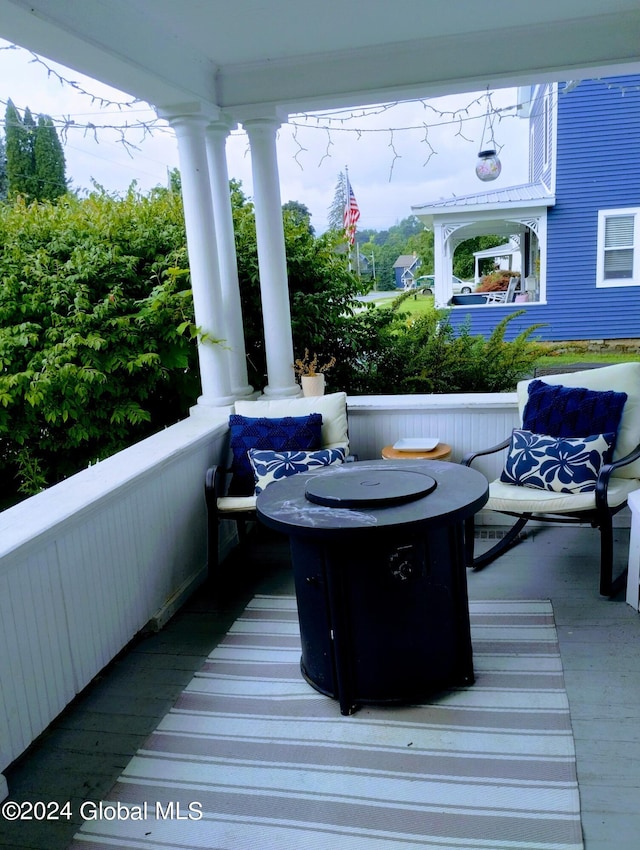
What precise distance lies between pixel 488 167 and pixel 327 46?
7.73 feet

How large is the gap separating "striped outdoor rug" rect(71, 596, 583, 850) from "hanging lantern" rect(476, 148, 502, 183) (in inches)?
156

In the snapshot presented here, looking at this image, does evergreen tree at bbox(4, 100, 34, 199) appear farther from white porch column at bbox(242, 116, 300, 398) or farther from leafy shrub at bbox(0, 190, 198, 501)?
white porch column at bbox(242, 116, 300, 398)

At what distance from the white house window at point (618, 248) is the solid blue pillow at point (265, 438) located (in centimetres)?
568

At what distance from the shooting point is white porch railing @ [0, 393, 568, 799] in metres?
1.92

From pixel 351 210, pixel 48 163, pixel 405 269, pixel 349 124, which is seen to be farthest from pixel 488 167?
pixel 48 163

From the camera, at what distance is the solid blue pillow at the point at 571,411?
3066mm

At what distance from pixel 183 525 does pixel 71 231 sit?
7.22 ft

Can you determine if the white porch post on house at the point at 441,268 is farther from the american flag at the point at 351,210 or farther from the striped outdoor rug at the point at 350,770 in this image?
the striped outdoor rug at the point at 350,770

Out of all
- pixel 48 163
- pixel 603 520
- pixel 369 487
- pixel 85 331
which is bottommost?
pixel 603 520

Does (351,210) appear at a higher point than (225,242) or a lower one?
higher

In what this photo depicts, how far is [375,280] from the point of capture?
4906 mm

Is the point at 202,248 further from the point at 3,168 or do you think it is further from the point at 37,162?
the point at 37,162

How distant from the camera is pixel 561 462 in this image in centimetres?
300

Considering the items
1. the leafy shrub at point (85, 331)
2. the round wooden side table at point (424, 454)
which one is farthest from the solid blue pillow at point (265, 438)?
the leafy shrub at point (85, 331)
